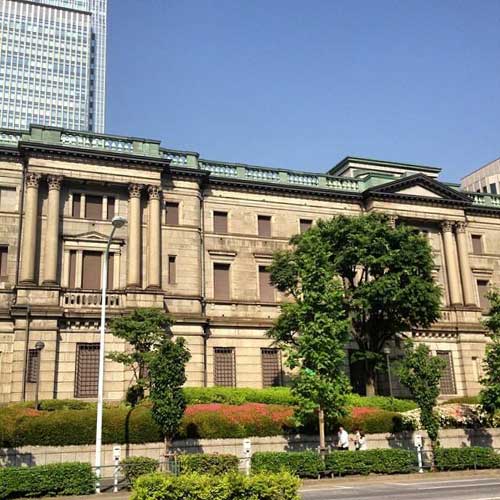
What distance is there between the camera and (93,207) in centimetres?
4081

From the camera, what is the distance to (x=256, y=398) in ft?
119

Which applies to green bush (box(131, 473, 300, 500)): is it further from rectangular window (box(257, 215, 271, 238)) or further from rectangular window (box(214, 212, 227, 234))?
rectangular window (box(257, 215, 271, 238))

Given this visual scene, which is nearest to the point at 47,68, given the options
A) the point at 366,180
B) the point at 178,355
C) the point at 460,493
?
the point at 366,180

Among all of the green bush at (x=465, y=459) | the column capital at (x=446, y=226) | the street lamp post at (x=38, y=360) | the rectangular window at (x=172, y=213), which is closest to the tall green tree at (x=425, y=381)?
the green bush at (x=465, y=459)

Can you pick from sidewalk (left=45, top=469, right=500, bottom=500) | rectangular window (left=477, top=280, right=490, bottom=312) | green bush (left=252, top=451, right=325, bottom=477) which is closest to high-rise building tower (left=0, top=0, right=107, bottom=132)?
rectangular window (left=477, top=280, right=490, bottom=312)

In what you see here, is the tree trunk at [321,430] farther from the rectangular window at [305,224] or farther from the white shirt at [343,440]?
the rectangular window at [305,224]

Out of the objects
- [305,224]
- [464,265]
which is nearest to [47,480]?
[305,224]

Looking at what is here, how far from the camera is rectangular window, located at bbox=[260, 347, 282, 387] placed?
42406mm

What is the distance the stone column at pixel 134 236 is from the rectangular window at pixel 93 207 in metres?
2.10

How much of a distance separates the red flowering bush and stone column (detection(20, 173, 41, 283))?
1425 cm

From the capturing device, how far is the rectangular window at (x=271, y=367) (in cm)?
4241

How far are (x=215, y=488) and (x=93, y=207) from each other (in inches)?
1265

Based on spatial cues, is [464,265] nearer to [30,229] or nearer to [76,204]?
[76,204]

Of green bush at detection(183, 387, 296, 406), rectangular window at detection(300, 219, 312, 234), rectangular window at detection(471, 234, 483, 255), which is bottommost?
green bush at detection(183, 387, 296, 406)
